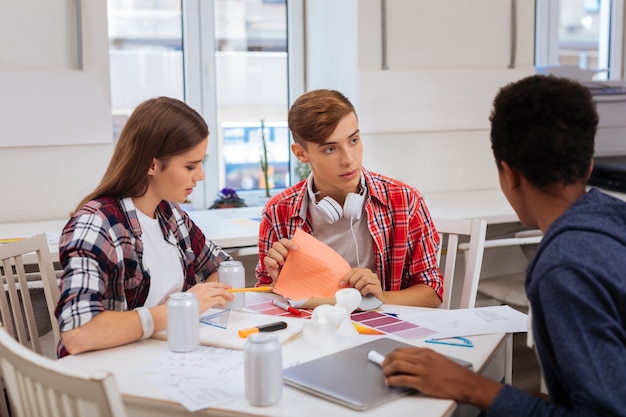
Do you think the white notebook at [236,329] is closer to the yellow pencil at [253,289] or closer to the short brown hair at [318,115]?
the yellow pencil at [253,289]

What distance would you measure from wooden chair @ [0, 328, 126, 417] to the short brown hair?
1.06 m

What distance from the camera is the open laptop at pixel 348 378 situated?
50.3 inches

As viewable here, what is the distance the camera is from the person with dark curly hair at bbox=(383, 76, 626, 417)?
3.57ft

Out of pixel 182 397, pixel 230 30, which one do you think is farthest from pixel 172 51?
pixel 182 397

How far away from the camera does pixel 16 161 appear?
2.81m

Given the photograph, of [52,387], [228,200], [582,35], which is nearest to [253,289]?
[52,387]

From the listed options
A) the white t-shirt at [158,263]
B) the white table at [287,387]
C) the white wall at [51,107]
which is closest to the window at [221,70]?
the white wall at [51,107]

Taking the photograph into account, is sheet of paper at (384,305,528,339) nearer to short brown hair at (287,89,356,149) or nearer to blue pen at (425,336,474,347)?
blue pen at (425,336,474,347)

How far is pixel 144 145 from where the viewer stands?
1.83m

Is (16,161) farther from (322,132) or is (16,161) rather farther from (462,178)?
(462,178)

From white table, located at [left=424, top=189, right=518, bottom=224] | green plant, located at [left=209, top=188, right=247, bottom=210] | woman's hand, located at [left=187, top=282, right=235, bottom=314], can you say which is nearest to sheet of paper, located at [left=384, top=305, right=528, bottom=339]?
woman's hand, located at [left=187, top=282, right=235, bottom=314]

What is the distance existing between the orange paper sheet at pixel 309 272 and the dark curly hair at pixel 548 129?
0.70 meters

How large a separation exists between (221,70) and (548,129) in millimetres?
2394

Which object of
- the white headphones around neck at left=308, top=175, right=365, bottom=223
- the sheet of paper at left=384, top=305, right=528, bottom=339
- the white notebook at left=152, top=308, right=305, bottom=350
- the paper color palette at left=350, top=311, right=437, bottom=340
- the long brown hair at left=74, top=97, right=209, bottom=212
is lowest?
the sheet of paper at left=384, top=305, right=528, bottom=339
